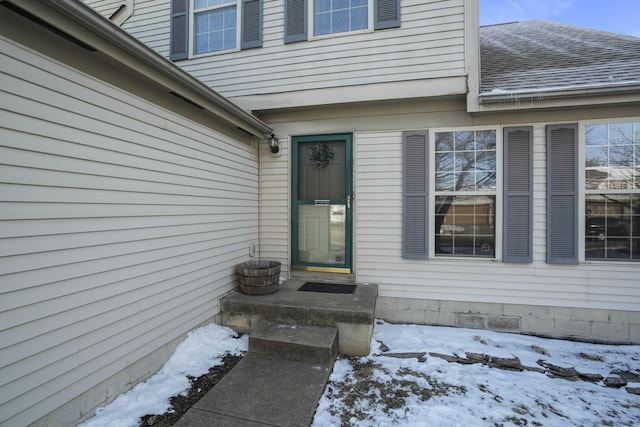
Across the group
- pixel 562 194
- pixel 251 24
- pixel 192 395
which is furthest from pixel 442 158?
pixel 192 395

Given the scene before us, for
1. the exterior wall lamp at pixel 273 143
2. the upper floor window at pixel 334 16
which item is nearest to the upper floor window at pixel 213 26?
the upper floor window at pixel 334 16

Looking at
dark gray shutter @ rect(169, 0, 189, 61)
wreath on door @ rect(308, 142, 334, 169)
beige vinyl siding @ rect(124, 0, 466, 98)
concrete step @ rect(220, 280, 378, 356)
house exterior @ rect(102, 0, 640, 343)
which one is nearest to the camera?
concrete step @ rect(220, 280, 378, 356)

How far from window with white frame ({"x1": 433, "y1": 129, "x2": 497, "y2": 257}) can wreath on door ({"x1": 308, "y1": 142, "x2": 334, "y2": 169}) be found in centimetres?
150

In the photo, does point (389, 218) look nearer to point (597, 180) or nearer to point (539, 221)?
point (539, 221)

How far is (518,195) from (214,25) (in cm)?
514

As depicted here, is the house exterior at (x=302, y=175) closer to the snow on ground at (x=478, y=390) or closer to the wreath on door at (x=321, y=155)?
the wreath on door at (x=321, y=155)

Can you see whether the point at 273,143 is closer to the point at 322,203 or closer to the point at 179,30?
the point at 322,203

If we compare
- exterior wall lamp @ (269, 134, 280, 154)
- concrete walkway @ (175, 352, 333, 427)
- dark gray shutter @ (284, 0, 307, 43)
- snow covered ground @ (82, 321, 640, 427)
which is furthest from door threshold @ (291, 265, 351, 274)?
dark gray shutter @ (284, 0, 307, 43)

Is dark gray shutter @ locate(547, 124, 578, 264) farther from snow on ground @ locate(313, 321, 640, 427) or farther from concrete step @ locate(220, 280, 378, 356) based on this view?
concrete step @ locate(220, 280, 378, 356)

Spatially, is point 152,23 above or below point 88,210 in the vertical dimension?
above

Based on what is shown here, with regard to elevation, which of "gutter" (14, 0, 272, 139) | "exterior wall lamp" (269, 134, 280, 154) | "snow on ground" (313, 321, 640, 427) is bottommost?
"snow on ground" (313, 321, 640, 427)

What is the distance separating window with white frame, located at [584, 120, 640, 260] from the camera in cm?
356

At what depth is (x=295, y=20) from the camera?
4316 millimetres

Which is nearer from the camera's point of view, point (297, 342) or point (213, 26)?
point (297, 342)
